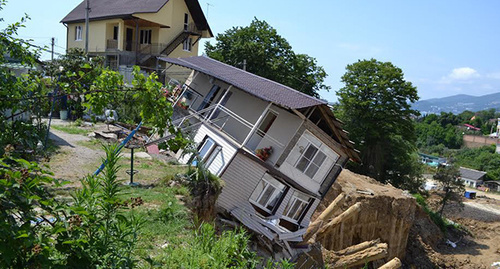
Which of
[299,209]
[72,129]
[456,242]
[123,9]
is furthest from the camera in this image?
[123,9]

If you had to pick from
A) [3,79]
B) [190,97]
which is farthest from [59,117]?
[3,79]

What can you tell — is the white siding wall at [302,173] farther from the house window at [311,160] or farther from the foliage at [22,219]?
the foliage at [22,219]

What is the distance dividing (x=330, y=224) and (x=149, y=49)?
25040 mm

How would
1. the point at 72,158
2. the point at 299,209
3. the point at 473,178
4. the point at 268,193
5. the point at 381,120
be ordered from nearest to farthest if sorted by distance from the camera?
the point at 72,158 < the point at 268,193 < the point at 299,209 < the point at 381,120 < the point at 473,178

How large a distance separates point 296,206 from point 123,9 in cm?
2880

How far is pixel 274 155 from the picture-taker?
55.4 feet

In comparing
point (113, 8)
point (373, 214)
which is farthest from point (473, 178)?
point (113, 8)

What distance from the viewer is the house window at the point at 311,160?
679 inches

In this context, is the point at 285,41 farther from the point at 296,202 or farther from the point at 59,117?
the point at 296,202

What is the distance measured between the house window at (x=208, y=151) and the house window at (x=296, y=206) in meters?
3.68

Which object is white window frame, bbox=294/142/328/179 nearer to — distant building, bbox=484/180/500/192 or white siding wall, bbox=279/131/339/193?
white siding wall, bbox=279/131/339/193

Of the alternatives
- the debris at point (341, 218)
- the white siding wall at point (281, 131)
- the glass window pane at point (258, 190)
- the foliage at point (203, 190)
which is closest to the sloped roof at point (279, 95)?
the white siding wall at point (281, 131)

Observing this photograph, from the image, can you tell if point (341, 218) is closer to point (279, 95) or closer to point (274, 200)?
point (274, 200)

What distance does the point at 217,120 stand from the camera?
60.7ft
